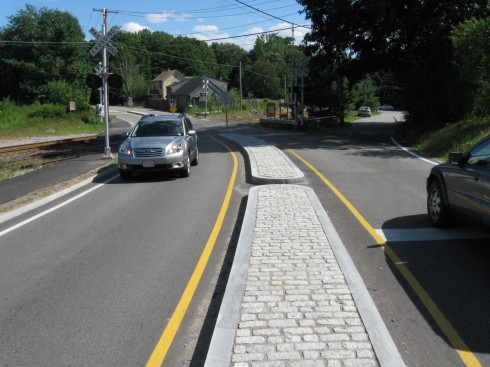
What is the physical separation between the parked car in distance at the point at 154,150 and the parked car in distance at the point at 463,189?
7.18 m

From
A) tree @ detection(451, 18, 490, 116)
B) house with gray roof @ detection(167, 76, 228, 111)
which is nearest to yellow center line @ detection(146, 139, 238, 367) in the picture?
tree @ detection(451, 18, 490, 116)

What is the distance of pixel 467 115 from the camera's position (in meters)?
23.9

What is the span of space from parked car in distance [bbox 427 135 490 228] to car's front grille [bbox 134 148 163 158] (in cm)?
734

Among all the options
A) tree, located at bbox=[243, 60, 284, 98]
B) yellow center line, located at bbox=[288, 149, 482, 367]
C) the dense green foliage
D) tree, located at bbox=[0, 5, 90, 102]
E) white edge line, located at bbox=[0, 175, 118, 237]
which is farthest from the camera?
tree, located at bbox=[243, 60, 284, 98]

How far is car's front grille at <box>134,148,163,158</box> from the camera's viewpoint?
13289 millimetres

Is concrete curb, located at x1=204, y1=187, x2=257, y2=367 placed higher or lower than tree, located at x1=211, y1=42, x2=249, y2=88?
lower

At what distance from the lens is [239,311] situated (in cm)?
460

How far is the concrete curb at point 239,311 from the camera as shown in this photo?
149 inches

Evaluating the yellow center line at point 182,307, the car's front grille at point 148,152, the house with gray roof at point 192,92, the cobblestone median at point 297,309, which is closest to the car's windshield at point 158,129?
the car's front grille at point 148,152

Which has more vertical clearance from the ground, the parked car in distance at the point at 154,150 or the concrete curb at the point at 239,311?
the parked car in distance at the point at 154,150

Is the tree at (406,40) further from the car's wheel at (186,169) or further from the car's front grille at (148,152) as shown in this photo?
the car's front grille at (148,152)

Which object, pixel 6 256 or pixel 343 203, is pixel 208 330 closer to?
pixel 6 256

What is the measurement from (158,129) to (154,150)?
1712 millimetres

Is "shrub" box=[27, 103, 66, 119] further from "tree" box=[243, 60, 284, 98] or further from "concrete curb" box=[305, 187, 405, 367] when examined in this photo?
"tree" box=[243, 60, 284, 98]
